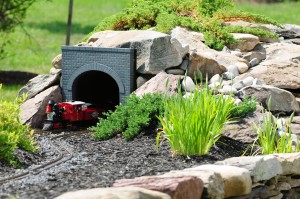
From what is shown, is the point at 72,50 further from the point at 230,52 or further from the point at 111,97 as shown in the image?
the point at 230,52

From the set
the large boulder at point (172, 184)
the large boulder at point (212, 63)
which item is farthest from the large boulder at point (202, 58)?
the large boulder at point (172, 184)

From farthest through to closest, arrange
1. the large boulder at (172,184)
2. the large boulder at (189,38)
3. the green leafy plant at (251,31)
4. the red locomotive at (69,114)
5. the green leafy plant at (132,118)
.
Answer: the green leafy plant at (251,31)
the large boulder at (189,38)
the red locomotive at (69,114)
the green leafy plant at (132,118)
the large boulder at (172,184)

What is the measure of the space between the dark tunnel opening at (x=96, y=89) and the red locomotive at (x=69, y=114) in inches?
19.2

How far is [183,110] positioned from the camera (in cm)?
803

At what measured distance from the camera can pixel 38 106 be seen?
1058 centimetres

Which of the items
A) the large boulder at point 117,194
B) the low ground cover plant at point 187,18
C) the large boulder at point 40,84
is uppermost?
the low ground cover plant at point 187,18

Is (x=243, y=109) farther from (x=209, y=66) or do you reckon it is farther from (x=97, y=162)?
(x=97, y=162)

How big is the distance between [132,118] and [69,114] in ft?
4.83

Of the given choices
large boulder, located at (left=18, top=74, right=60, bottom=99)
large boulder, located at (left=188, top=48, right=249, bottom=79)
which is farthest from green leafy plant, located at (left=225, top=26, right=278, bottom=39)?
large boulder, located at (left=18, top=74, right=60, bottom=99)

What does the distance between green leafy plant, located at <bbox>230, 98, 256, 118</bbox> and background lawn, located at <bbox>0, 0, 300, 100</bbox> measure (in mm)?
6114

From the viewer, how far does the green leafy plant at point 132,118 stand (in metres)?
8.99

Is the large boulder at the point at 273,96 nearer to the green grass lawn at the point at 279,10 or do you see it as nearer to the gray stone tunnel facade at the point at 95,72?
the gray stone tunnel facade at the point at 95,72

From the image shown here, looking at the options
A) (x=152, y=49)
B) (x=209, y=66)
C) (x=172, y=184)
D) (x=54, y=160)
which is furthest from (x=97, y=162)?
(x=209, y=66)

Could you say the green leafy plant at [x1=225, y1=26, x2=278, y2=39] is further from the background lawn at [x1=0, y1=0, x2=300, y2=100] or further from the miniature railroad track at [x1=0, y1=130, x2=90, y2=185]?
the background lawn at [x1=0, y1=0, x2=300, y2=100]
